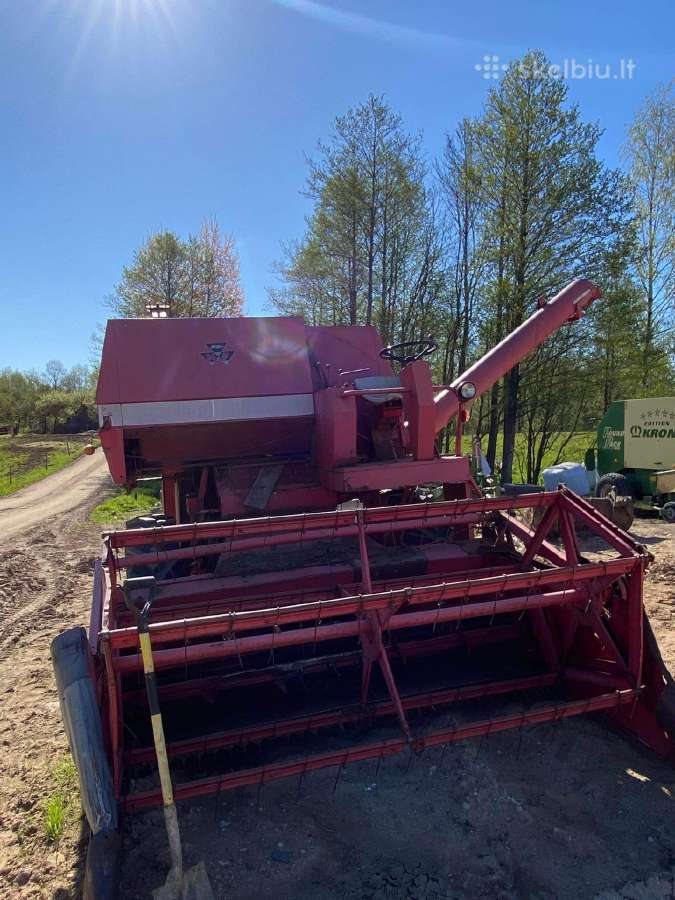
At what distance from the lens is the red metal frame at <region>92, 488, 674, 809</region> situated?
9.30 feet

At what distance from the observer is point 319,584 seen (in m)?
3.88

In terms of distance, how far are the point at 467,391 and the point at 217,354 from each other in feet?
7.58

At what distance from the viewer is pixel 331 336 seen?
539 cm

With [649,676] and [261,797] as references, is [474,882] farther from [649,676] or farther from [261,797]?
[649,676]

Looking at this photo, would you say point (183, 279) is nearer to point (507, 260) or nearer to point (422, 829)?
point (507, 260)

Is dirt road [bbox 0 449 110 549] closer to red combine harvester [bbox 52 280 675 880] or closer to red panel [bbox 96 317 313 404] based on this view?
red panel [bbox 96 317 313 404]

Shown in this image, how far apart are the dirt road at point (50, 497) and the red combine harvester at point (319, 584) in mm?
7696

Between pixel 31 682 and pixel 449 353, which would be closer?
pixel 31 682

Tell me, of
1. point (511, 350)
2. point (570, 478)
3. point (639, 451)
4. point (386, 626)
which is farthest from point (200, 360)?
point (639, 451)

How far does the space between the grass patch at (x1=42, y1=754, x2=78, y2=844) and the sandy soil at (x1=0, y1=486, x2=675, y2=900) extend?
0.13 feet

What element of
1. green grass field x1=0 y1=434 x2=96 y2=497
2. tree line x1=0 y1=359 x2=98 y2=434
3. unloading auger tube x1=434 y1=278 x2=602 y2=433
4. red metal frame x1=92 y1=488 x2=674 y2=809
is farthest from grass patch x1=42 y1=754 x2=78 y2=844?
tree line x1=0 y1=359 x2=98 y2=434

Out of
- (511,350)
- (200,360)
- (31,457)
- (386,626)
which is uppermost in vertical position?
(511,350)

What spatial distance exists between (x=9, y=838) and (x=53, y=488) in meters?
18.1

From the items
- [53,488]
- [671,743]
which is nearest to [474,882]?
[671,743]
